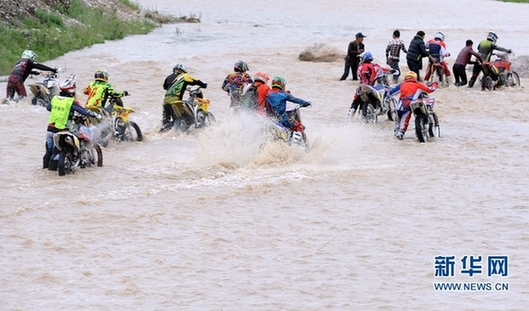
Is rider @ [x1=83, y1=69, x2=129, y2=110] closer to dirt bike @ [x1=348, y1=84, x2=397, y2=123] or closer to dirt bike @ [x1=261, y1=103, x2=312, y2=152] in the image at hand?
dirt bike @ [x1=261, y1=103, x2=312, y2=152]

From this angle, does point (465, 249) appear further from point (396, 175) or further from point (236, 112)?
point (236, 112)

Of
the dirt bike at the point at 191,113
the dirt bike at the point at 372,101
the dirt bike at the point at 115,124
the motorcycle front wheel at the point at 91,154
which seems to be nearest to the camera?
the motorcycle front wheel at the point at 91,154

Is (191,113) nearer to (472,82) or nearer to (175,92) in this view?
(175,92)

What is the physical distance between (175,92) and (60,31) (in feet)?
59.7

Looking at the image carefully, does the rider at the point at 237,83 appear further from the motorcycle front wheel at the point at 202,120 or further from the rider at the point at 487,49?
the rider at the point at 487,49

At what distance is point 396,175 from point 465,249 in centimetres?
418

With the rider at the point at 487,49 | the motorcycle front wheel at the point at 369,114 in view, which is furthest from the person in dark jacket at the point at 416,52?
the motorcycle front wheel at the point at 369,114

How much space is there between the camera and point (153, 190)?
14.4 metres

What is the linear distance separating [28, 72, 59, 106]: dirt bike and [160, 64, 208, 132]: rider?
421 centimetres

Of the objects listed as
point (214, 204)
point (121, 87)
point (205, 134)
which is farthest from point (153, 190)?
point (121, 87)

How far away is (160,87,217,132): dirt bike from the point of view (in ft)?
62.3

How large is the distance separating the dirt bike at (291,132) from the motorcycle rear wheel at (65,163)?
355 cm

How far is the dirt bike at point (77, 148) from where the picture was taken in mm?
14734

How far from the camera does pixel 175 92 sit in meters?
18.8
